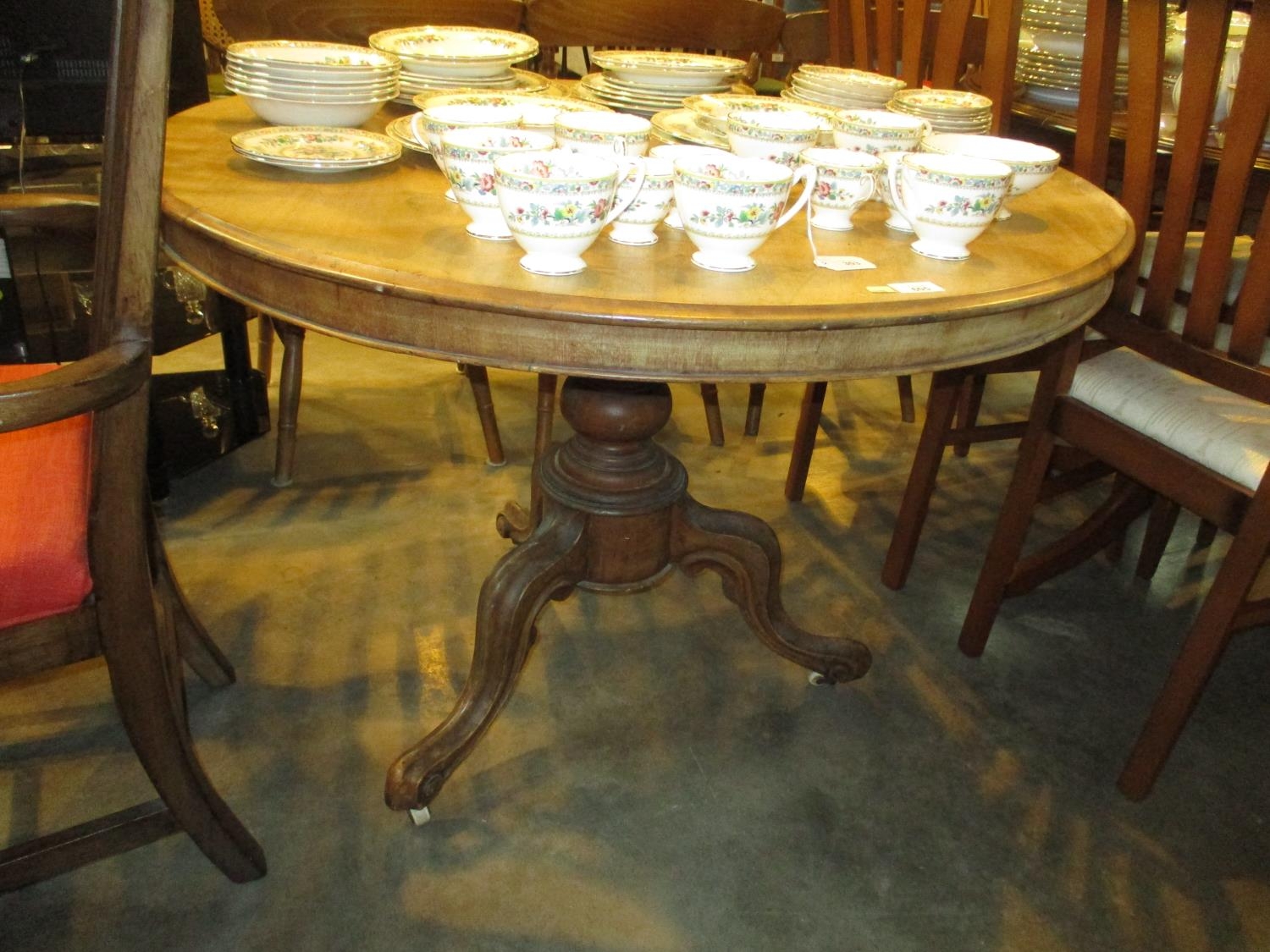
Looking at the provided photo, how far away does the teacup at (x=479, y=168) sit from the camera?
2.85 ft

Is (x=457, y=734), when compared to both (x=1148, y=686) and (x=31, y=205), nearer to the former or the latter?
(x=31, y=205)

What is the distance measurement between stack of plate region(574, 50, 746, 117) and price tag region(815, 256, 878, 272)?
589 millimetres

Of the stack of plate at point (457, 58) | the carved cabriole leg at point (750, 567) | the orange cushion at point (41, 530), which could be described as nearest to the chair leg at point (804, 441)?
the carved cabriole leg at point (750, 567)

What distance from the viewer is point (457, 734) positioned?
4.21 feet

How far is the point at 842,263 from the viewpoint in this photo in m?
0.93

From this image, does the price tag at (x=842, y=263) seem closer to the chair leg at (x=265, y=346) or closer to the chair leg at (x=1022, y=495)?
the chair leg at (x=1022, y=495)

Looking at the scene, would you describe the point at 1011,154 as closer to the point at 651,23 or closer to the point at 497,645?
the point at 497,645

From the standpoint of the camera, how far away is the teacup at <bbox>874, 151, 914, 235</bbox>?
100 centimetres

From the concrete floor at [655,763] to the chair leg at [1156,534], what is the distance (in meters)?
0.04

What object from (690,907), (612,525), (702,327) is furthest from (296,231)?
(690,907)

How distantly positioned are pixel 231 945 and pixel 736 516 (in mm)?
841

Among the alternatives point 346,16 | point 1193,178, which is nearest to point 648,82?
point 346,16

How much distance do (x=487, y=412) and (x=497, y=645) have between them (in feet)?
2.84

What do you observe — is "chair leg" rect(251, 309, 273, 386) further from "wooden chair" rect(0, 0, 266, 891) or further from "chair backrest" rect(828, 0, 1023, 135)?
"chair backrest" rect(828, 0, 1023, 135)
